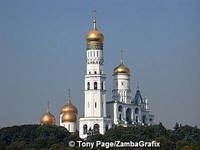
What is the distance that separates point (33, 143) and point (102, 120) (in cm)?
1121

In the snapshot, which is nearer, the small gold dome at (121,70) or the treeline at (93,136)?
the treeline at (93,136)

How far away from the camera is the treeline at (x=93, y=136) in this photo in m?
84.8

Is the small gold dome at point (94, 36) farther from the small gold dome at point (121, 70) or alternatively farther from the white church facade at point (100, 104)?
the small gold dome at point (121, 70)

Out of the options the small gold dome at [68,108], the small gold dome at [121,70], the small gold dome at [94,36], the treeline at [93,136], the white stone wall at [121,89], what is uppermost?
the small gold dome at [94,36]

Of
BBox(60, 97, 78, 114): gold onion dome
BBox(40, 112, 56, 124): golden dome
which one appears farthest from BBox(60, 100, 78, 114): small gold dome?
BBox(40, 112, 56, 124): golden dome

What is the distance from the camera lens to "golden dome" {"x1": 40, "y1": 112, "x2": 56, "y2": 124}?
10594 cm

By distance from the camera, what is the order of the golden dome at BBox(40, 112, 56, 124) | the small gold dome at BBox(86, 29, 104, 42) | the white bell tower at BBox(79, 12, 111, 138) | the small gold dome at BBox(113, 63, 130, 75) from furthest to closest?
the golden dome at BBox(40, 112, 56, 124), the small gold dome at BBox(113, 63, 130, 75), the small gold dome at BBox(86, 29, 104, 42), the white bell tower at BBox(79, 12, 111, 138)

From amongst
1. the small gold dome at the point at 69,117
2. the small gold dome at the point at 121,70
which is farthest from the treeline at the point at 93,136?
the small gold dome at the point at 121,70

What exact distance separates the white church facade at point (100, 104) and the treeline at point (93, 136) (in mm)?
3067

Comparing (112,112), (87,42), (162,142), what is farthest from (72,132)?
(162,142)

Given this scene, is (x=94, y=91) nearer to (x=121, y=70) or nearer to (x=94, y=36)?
(x=94, y=36)

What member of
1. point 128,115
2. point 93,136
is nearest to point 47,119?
point 128,115

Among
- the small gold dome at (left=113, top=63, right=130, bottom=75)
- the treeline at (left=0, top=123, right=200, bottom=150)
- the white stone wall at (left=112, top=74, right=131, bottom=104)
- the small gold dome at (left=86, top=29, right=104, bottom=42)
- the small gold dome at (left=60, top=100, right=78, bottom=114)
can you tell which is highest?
the small gold dome at (left=86, top=29, right=104, bottom=42)

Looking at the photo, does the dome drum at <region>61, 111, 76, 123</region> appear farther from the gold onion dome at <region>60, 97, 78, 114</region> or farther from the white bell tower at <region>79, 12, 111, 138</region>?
the white bell tower at <region>79, 12, 111, 138</region>
